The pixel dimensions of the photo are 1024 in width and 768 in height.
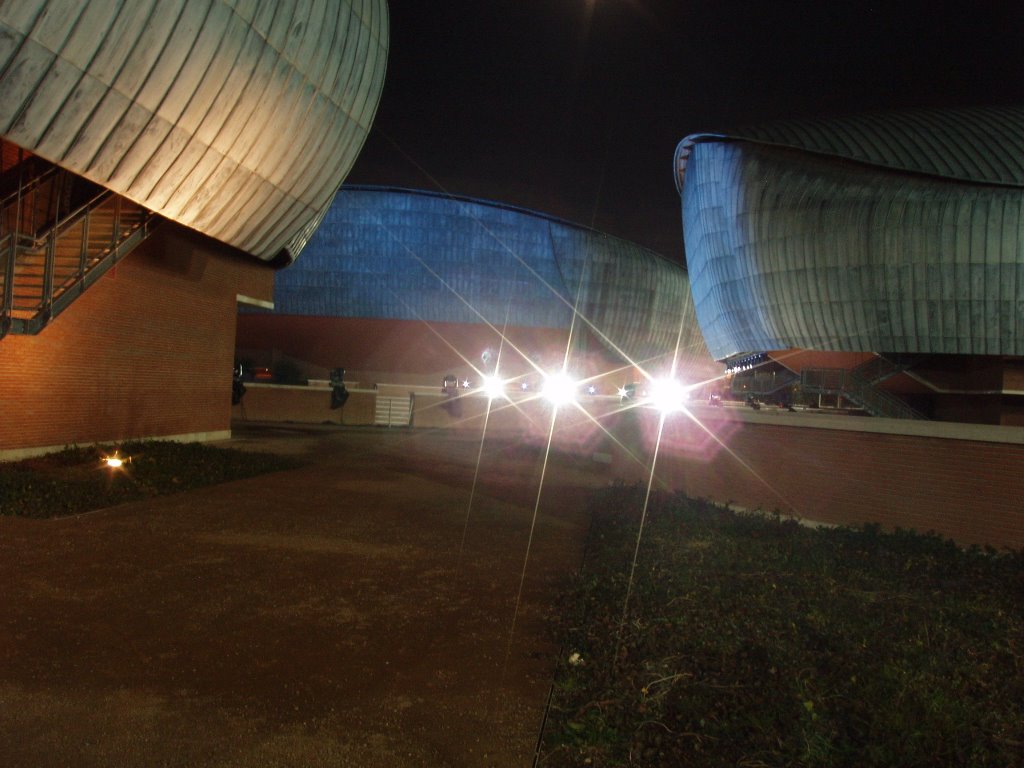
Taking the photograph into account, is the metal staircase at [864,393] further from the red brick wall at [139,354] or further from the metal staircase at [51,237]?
the metal staircase at [51,237]

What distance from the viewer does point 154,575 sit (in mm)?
7023

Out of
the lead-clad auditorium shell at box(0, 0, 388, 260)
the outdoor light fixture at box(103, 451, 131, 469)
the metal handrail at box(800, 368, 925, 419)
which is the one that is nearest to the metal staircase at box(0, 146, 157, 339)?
the lead-clad auditorium shell at box(0, 0, 388, 260)

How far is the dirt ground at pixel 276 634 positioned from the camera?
4.08 metres

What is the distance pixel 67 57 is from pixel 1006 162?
29.3 meters

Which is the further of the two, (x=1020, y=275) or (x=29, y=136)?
(x=1020, y=275)

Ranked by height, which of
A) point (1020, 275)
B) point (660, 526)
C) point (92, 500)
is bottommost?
point (92, 500)

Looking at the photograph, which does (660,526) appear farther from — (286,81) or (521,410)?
(521,410)

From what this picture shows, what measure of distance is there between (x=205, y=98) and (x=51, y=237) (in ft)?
9.81

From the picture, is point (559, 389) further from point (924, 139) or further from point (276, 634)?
point (276, 634)

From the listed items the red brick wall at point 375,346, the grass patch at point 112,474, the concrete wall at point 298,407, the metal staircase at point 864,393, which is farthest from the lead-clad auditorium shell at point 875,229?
the grass patch at point 112,474

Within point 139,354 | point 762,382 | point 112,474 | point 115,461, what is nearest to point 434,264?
point 762,382

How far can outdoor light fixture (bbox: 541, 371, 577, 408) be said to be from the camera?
133ft

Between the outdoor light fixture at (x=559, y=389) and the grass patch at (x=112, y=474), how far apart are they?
23.6m

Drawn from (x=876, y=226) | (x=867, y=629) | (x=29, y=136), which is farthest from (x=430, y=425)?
(x=867, y=629)
